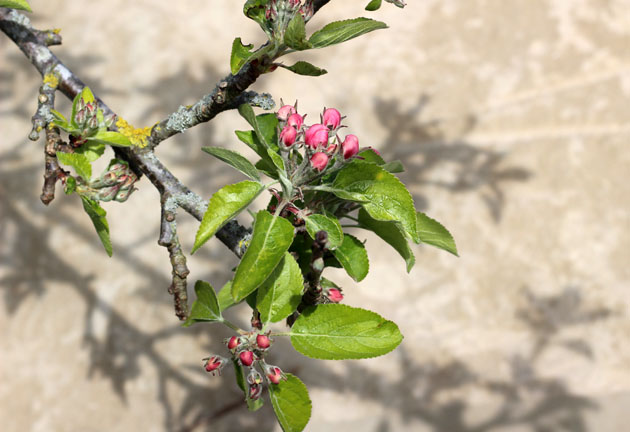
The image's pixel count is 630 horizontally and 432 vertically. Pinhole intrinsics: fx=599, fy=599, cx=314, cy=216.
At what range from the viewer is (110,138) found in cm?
122

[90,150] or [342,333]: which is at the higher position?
[90,150]

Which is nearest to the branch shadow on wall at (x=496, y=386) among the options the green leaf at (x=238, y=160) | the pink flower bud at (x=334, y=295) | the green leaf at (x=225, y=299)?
the green leaf at (x=225, y=299)

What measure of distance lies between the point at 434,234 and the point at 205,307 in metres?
0.45

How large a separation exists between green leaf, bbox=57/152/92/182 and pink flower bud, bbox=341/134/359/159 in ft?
1.68

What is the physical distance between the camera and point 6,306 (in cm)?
268

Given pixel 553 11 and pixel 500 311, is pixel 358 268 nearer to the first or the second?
pixel 500 311

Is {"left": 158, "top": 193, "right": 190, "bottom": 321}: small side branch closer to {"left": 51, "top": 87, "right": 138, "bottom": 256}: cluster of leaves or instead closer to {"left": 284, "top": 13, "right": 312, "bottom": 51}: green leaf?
{"left": 51, "top": 87, "right": 138, "bottom": 256}: cluster of leaves

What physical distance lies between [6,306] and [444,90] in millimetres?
2379

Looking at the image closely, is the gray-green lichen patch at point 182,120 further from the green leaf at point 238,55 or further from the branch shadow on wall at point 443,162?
the branch shadow on wall at point 443,162

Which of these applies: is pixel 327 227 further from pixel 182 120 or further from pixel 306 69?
pixel 182 120

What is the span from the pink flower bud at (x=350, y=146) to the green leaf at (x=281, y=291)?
19cm

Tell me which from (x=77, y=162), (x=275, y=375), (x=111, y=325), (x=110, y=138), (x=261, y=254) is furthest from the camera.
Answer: (x=111, y=325)

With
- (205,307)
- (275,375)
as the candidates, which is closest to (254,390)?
(275,375)

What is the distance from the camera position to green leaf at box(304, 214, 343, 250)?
936mm
